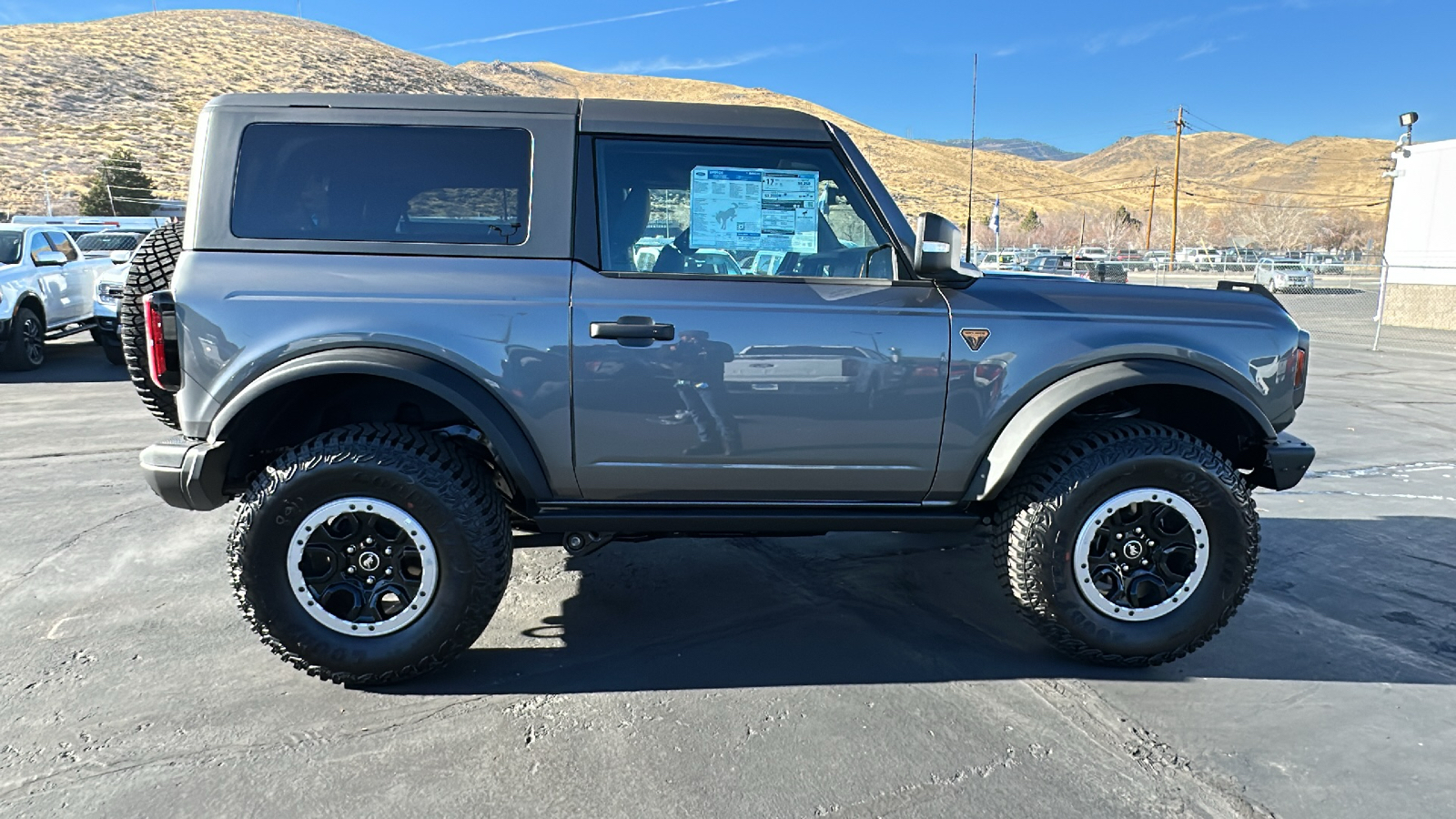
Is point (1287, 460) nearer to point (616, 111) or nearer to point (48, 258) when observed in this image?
point (616, 111)

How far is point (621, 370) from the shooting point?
3088mm

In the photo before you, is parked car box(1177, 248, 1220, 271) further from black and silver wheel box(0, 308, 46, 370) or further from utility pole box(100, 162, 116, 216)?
utility pole box(100, 162, 116, 216)

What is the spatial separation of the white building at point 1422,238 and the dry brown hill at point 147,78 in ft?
112

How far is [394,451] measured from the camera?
10.1ft

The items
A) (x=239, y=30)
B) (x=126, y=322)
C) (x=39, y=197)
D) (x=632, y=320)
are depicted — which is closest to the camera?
(x=632, y=320)

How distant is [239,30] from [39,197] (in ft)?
144

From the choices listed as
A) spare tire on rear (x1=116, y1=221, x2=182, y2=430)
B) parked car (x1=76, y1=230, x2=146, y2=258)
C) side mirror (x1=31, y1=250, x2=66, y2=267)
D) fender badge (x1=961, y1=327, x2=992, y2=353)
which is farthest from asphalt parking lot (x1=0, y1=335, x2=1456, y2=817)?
parked car (x1=76, y1=230, x2=146, y2=258)

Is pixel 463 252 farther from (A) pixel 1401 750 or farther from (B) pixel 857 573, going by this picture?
(A) pixel 1401 750

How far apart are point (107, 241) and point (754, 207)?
1634cm

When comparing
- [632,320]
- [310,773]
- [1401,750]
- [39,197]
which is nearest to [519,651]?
[310,773]

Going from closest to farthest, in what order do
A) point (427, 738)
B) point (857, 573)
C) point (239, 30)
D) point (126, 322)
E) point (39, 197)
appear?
point (427, 738) → point (126, 322) → point (857, 573) → point (39, 197) → point (239, 30)

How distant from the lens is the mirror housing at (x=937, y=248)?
3.12m

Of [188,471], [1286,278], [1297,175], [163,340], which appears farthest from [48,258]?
[1297,175]

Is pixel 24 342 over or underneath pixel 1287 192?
underneath
